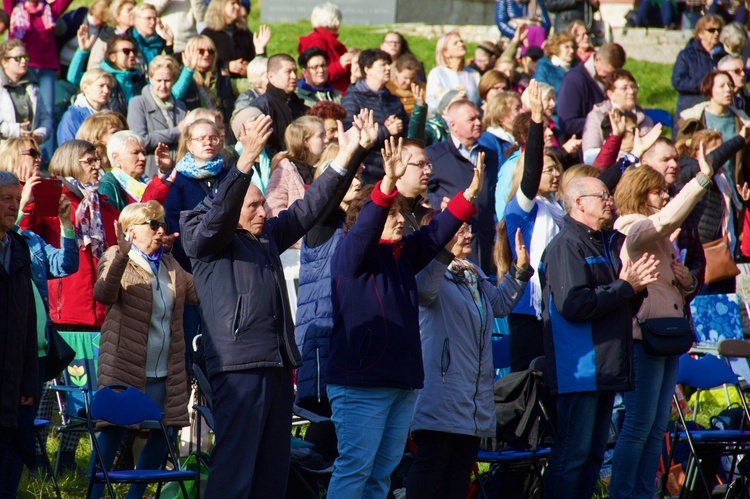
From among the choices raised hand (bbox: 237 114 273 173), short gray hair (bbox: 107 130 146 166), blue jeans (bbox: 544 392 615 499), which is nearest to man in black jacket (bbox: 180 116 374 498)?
raised hand (bbox: 237 114 273 173)

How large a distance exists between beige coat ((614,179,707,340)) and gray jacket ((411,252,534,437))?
1.08m

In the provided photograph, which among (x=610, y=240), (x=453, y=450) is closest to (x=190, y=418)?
(x=453, y=450)

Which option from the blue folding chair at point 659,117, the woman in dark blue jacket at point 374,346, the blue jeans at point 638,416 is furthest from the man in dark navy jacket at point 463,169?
the blue folding chair at point 659,117

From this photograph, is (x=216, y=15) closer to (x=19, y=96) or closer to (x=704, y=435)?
(x=19, y=96)

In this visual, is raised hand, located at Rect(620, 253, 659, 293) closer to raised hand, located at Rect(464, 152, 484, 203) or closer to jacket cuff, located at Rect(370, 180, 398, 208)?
raised hand, located at Rect(464, 152, 484, 203)

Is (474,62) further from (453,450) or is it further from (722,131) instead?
(453,450)

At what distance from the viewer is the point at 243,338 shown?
542 cm

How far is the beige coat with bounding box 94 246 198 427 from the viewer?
6426mm

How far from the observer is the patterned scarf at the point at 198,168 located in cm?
753

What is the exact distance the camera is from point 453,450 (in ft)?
20.4

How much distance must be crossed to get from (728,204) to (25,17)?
725cm

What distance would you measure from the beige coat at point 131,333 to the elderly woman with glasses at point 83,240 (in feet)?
2.28

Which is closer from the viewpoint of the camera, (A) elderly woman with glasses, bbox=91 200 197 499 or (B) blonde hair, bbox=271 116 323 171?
(A) elderly woman with glasses, bbox=91 200 197 499

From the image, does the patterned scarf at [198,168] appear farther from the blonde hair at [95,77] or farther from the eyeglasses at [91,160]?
the blonde hair at [95,77]
